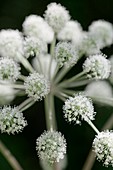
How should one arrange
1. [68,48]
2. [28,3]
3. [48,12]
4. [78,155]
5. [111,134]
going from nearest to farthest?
[111,134] < [68,48] < [48,12] < [78,155] < [28,3]

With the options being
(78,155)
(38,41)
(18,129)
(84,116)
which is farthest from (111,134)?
(78,155)

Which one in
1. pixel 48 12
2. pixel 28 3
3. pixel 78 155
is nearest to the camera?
pixel 48 12

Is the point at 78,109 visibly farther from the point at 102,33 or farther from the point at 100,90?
the point at 100,90

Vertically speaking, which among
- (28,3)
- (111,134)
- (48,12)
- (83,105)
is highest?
(28,3)

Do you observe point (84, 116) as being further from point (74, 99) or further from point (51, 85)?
point (51, 85)

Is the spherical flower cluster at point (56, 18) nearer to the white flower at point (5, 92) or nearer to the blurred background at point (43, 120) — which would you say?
the white flower at point (5, 92)

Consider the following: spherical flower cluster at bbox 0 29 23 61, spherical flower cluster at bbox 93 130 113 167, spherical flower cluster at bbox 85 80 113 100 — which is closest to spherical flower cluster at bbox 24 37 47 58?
spherical flower cluster at bbox 0 29 23 61

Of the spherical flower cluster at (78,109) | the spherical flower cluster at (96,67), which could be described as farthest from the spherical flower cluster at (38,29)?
the spherical flower cluster at (78,109)
